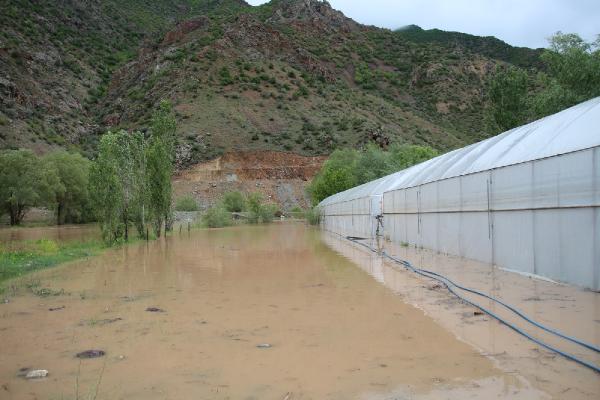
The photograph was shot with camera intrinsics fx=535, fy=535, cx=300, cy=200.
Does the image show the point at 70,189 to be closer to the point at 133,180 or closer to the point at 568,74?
the point at 133,180

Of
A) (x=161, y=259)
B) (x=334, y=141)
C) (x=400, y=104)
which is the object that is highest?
(x=400, y=104)

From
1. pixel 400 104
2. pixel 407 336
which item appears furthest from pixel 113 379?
pixel 400 104

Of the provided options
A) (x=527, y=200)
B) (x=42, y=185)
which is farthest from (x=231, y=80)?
(x=527, y=200)

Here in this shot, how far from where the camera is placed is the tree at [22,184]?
1620 inches

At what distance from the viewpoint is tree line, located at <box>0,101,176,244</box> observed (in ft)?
73.0

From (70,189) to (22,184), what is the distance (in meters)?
5.09

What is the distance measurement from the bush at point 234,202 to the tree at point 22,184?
64.1 feet

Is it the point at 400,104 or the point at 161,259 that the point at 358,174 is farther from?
the point at 400,104

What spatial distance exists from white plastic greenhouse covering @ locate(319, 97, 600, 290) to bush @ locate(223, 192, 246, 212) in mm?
42676

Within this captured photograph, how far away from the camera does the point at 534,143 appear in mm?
10688

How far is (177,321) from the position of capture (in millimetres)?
7246

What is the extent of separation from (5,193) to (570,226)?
140ft

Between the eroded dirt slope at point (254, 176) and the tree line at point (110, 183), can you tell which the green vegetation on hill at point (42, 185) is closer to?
the tree line at point (110, 183)

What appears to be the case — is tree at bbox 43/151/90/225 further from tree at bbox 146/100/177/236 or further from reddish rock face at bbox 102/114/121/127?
reddish rock face at bbox 102/114/121/127
